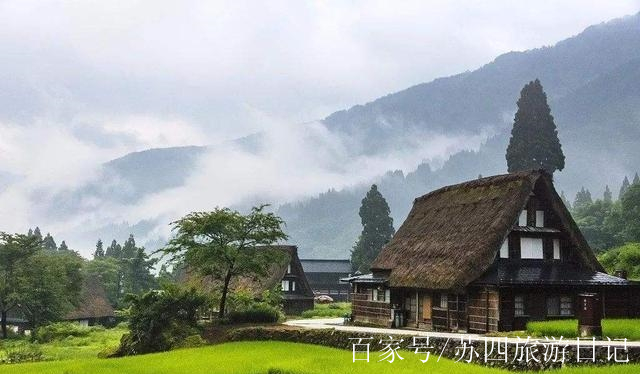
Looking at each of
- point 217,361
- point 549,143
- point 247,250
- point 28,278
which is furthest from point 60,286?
point 549,143

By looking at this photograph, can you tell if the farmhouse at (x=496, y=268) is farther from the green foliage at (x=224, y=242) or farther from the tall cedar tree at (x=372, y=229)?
the tall cedar tree at (x=372, y=229)

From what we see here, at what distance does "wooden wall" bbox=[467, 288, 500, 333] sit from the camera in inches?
1164

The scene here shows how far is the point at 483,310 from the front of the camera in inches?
1186

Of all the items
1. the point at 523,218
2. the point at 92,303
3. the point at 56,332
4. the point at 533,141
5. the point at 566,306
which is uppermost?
the point at 533,141

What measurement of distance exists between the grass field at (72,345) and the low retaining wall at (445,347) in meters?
9.18

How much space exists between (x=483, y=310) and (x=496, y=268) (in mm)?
2592

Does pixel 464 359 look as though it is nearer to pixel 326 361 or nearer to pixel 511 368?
pixel 511 368

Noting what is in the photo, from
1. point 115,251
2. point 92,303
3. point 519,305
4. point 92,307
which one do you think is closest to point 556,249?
point 519,305

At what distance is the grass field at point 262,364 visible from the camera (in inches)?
702

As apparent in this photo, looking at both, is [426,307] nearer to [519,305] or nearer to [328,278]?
[519,305]

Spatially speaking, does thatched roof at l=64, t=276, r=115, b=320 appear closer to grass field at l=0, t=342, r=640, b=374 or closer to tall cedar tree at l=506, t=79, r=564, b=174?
grass field at l=0, t=342, r=640, b=374

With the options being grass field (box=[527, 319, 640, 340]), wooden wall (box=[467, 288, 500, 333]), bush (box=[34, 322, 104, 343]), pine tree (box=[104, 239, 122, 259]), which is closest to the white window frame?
wooden wall (box=[467, 288, 500, 333])

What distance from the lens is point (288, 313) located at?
6038cm

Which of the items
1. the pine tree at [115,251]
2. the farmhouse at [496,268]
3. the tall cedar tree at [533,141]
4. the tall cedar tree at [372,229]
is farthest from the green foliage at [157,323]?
the pine tree at [115,251]
